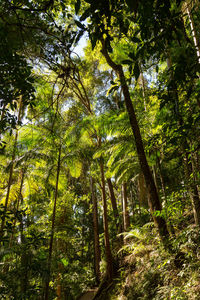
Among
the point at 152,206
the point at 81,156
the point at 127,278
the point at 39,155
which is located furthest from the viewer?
the point at 81,156

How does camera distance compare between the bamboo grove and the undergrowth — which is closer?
the bamboo grove

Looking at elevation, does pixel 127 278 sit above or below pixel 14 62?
below

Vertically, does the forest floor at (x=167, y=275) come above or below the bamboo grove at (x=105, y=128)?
below

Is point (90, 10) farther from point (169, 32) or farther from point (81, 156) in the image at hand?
point (81, 156)

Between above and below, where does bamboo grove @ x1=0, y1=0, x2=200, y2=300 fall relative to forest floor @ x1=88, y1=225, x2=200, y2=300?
above

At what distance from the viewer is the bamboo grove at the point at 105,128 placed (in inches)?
54.7

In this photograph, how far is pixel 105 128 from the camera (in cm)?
560

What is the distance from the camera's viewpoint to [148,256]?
4906 millimetres

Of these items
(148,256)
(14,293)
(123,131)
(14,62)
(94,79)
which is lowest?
(14,293)

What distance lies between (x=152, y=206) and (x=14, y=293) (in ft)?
8.62

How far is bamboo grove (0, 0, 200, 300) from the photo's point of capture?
1.39m

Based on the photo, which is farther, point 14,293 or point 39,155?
point 39,155

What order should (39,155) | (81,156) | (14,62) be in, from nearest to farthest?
(14,62)
(39,155)
(81,156)

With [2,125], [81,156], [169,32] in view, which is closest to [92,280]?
[81,156]
